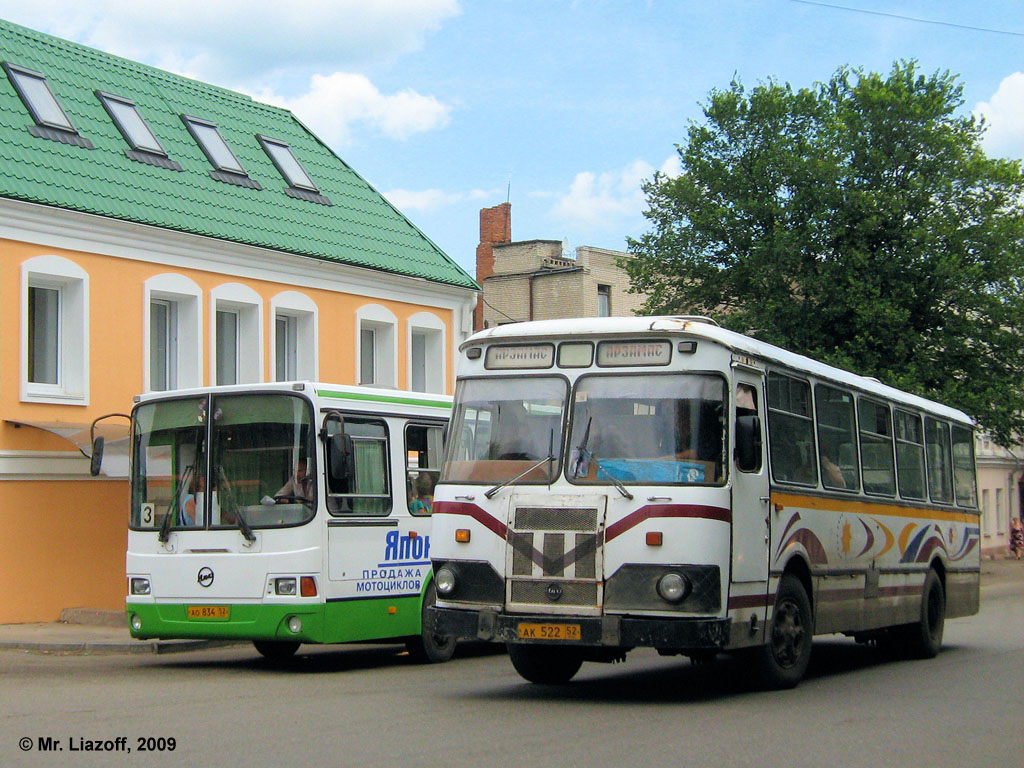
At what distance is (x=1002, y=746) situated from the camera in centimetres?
881

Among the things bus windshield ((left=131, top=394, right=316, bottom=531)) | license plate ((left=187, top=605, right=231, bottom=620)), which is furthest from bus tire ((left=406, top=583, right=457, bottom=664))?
license plate ((left=187, top=605, right=231, bottom=620))

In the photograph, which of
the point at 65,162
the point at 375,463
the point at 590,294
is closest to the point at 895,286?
the point at 590,294

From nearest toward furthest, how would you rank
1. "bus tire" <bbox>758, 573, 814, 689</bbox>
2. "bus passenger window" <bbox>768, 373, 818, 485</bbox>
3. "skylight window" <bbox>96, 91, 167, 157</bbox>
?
"bus tire" <bbox>758, 573, 814, 689</bbox>
"bus passenger window" <bbox>768, 373, 818, 485</bbox>
"skylight window" <bbox>96, 91, 167, 157</bbox>

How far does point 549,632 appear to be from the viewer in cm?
1038

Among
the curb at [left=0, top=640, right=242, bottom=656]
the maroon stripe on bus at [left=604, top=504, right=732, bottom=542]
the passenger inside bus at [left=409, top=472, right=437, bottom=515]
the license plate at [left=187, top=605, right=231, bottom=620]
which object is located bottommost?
the curb at [left=0, top=640, right=242, bottom=656]

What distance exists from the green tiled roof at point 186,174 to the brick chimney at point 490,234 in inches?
1003

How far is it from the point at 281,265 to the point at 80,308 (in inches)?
176

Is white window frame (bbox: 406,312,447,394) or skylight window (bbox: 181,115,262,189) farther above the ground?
skylight window (bbox: 181,115,262,189)

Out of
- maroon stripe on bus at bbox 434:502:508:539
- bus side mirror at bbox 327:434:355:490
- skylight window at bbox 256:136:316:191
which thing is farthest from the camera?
skylight window at bbox 256:136:316:191

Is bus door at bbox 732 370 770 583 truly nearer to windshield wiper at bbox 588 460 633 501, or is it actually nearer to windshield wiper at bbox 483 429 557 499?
windshield wiper at bbox 588 460 633 501

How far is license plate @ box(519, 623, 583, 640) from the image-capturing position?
33.8 ft

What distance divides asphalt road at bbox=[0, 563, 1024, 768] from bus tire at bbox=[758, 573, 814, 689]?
0.21 meters

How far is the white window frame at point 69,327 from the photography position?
2036 cm

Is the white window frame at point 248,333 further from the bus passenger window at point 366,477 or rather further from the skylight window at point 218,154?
the bus passenger window at point 366,477
